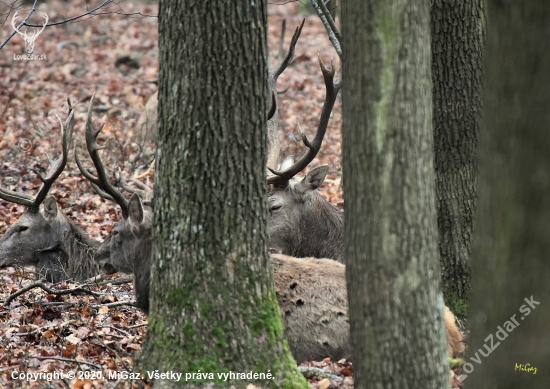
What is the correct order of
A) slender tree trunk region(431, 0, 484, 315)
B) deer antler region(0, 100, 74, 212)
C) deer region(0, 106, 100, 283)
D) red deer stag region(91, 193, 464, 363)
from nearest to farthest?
red deer stag region(91, 193, 464, 363) → slender tree trunk region(431, 0, 484, 315) → deer antler region(0, 100, 74, 212) → deer region(0, 106, 100, 283)

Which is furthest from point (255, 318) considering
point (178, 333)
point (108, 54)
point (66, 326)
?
point (108, 54)

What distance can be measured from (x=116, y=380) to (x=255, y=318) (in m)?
1.12

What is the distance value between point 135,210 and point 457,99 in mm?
3202

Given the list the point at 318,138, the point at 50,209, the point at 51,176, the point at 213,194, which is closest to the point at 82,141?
the point at 50,209

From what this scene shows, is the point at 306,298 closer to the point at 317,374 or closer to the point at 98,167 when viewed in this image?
the point at 317,374

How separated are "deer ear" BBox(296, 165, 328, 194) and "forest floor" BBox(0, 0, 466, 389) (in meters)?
1.71

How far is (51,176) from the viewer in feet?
32.4

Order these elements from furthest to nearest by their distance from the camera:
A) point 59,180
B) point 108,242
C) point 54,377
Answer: point 59,180, point 108,242, point 54,377

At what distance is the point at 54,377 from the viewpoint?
561cm

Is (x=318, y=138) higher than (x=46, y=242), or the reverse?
(x=318, y=138)

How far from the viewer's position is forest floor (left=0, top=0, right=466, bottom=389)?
643cm

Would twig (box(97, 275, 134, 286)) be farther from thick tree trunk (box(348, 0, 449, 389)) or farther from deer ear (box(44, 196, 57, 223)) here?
thick tree trunk (box(348, 0, 449, 389))

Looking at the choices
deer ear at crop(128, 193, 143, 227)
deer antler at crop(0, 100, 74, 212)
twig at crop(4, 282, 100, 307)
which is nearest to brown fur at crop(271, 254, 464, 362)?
deer ear at crop(128, 193, 143, 227)

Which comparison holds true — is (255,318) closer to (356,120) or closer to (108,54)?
(356,120)
